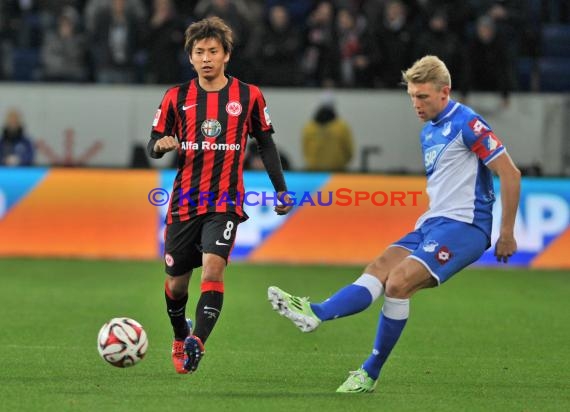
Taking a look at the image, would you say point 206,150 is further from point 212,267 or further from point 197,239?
point 212,267

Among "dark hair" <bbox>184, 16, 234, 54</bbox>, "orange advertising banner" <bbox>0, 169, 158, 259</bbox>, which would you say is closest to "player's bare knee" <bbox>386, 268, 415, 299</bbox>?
"dark hair" <bbox>184, 16, 234, 54</bbox>

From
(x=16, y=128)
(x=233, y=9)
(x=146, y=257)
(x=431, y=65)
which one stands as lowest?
(x=146, y=257)

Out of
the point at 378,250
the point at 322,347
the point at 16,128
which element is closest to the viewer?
the point at 322,347

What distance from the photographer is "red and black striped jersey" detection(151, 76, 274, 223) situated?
7812 millimetres

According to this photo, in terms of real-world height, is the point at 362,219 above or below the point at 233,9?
below

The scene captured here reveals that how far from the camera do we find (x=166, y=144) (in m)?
7.53

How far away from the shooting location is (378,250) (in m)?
15.7

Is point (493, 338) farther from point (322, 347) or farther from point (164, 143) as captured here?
point (164, 143)

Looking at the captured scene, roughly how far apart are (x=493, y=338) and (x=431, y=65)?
333 centimetres

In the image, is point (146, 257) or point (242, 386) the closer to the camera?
point (242, 386)

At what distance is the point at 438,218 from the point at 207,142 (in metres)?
1.50

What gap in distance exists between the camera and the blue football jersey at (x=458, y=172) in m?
7.34

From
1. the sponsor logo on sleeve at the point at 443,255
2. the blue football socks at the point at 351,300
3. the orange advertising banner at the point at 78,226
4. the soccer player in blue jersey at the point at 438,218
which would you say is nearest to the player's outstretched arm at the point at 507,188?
the soccer player in blue jersey at the point at 438,218

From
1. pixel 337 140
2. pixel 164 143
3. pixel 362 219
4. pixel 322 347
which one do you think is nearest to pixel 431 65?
pixel 164 143
